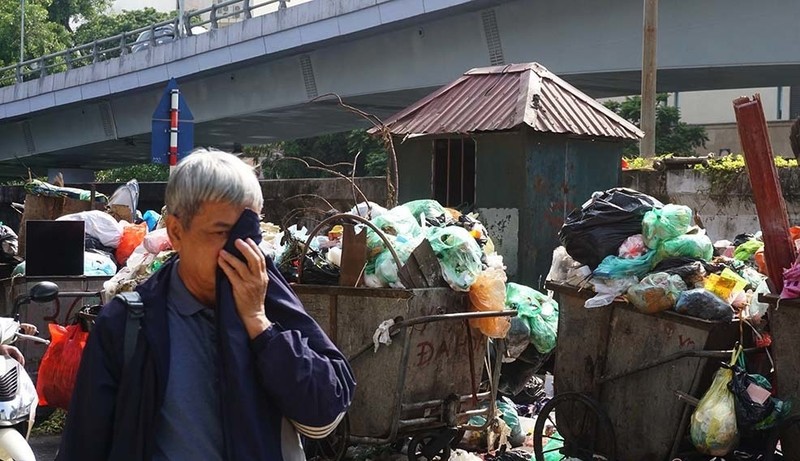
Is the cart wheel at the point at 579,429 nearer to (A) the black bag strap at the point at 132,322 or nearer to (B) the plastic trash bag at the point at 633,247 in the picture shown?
(B) the plastic trash bag at the point at 633,247

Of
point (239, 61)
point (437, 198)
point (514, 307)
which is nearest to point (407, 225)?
point (514, 307)

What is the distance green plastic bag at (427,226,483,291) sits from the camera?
20.3 ft

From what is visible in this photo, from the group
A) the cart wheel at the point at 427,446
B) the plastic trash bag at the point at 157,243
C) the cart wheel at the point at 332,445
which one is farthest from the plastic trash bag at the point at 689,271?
the plastic trash bag at the point at 157,243

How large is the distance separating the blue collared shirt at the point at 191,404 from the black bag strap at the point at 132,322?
9 cm

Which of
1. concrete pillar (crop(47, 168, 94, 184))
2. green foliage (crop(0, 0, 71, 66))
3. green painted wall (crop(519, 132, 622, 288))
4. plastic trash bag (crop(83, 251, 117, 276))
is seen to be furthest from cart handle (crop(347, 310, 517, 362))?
green foliage (crop(0, 0, 71, 66))

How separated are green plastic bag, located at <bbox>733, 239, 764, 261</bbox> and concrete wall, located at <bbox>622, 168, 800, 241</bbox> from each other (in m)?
4.71

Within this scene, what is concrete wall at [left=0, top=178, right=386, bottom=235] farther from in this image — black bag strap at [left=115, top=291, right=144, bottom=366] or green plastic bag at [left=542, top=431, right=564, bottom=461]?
black bag strap at [left=115, top=291, right=144, bottom=366]

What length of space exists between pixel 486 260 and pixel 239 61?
17560mm

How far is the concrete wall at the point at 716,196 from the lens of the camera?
12.3 meters

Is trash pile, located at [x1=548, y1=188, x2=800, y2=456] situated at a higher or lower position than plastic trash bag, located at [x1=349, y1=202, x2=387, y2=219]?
lower

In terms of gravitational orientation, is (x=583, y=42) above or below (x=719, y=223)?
above

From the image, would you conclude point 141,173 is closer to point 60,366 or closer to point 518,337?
point 60,366

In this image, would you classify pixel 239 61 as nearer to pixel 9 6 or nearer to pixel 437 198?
pixel 437 198

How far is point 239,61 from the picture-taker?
23250 millimetres
